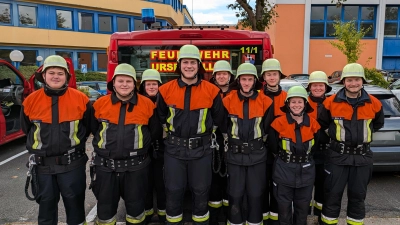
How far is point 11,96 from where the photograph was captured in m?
7.86

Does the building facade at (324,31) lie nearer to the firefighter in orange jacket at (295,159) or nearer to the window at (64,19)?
the window at (64,19)

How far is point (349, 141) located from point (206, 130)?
142 cm

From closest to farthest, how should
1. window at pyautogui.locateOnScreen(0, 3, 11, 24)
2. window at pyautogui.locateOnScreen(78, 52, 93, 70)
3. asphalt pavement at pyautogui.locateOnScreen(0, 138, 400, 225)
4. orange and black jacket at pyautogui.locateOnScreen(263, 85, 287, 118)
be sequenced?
1. orange and black jacket at pyautogui.locateOnScreen(263, 85, 287, 118)
2. asphalt pavement at pyautogui.locateOnScreen(0, 138, 400, 225)
3. window at pyautogui.locateOnScreen(0, 3, 11, 24)
4. window at pyautogui.locateOnScreen(78, 52, 93, 70)

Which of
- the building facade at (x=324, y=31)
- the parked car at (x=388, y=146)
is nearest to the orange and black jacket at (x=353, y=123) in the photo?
the parked car at (x=388, y=146)

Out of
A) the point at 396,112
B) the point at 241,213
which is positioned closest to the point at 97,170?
the point at 241,213

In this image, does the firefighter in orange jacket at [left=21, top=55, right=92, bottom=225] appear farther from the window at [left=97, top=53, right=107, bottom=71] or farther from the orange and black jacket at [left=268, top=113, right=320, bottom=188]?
the window at [left=97, top=53, right=107, bottom=71]

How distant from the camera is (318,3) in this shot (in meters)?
28.1

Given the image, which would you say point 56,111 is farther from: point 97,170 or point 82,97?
point 97,170

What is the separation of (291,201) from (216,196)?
0.90 metres

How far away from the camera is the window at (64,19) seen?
28.2 metres

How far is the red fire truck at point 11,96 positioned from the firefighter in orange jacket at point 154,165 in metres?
4.00

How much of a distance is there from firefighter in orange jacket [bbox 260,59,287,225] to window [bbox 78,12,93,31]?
28.2m

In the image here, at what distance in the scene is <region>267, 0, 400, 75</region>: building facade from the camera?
92.6ft

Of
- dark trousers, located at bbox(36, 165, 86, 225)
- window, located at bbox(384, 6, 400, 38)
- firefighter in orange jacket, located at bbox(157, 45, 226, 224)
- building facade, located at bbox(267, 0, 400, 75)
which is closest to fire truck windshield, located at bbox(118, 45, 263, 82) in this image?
firefighter in orange jacket, located at bbox(157, 45, 226, 224)
